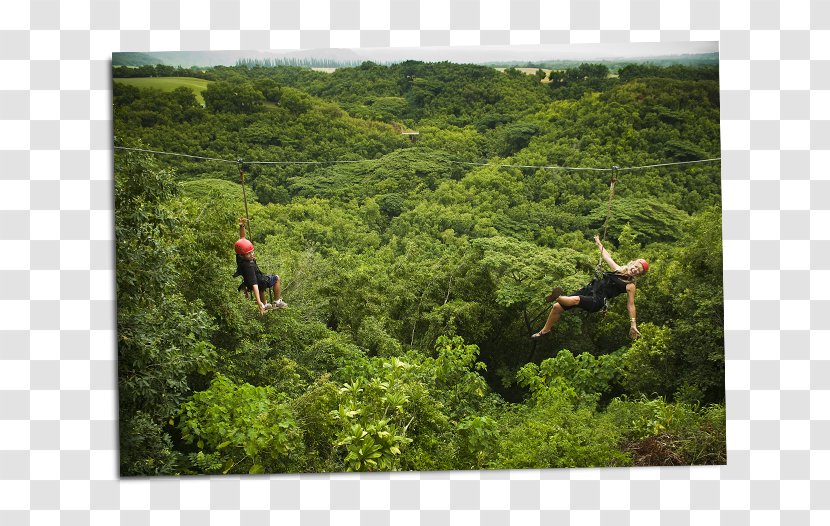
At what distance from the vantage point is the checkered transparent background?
485 cm

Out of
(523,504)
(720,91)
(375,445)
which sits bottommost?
(523,504)

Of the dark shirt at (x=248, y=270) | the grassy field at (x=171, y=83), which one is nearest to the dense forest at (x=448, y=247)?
the grassy field at (x=171, y=83)

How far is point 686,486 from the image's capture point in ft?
16.4

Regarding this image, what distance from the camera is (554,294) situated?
524 cm

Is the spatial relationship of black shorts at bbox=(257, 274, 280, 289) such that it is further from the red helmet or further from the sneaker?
the sneaker

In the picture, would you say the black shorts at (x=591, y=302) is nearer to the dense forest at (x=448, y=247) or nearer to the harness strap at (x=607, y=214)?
the harness strap at (x=607, y=214)

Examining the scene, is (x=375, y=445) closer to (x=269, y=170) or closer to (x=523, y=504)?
(x=523, y=504)

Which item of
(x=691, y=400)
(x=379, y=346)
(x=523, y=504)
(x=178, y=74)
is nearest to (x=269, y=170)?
(x=178, y=74)

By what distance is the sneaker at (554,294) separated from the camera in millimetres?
5152

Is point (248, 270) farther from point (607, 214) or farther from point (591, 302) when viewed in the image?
point (607, 214)

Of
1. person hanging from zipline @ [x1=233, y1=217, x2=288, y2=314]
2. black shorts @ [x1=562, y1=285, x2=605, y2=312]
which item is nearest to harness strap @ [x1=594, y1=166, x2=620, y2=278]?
black shorts @ [x1=562, y1=285, x2=605, y2=312]

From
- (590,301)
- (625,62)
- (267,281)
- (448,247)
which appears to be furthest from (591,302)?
(267,281)

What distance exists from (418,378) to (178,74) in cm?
261
